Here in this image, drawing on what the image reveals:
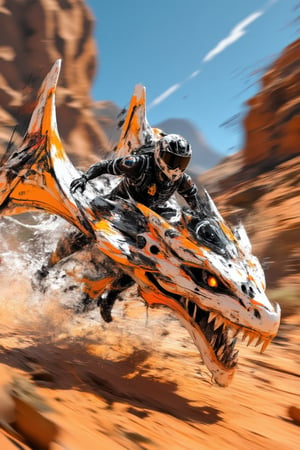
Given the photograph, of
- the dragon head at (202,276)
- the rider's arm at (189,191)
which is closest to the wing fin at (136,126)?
the rider's arm at (189,191)

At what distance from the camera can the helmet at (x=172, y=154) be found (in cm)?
229

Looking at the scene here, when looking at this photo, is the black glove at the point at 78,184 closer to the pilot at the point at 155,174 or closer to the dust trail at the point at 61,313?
the pilot at the point at 155,174

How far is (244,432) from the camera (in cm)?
181

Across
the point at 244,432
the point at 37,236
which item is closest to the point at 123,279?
the point at 244,432

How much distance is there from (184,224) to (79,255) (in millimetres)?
1866

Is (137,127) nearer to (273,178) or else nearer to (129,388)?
(129,388)

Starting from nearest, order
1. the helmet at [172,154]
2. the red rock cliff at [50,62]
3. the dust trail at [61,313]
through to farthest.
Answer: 1. the helmet at [172,154]
2. the dust trail at [61,313]
3. the red rock cliff at [50,62]

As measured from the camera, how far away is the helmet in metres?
2.29

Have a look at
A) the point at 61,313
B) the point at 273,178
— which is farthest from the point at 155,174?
the point at 273,178

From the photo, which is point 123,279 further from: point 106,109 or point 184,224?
point 106,109

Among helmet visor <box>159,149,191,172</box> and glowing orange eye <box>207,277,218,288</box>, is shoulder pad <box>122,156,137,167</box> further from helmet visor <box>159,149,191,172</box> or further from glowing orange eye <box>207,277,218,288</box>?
glowing orange eye <box>207,277,218,288</box>

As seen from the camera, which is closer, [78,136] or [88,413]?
[88,413]

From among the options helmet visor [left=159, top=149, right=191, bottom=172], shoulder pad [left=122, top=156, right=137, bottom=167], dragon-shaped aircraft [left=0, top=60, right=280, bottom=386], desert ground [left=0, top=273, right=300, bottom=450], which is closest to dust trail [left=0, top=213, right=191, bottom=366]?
desert ground [left=0, top=273, right=300, bottom=450]

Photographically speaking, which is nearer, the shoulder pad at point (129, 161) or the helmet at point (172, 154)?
the helmet at point (172, 154)
